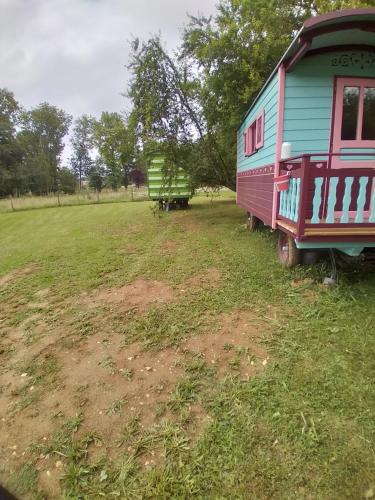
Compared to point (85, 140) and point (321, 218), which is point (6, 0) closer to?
point (321, 218)

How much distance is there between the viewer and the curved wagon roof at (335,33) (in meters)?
3.33

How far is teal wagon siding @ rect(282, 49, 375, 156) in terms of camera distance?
440 cm

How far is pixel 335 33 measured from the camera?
12.4 ft

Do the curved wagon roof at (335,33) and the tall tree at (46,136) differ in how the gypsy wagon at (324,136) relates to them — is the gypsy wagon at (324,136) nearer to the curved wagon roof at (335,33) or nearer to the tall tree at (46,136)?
the curved wagon roof at (335,33)

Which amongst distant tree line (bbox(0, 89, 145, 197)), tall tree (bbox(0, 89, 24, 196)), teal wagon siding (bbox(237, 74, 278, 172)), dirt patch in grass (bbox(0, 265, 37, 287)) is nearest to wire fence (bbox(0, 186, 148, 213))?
distant tree line (bbox(0, 89, 145, 197))

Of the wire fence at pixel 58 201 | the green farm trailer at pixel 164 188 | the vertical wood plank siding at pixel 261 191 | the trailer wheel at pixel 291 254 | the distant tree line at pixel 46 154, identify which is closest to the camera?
the trailer wheel at pixel 291 254

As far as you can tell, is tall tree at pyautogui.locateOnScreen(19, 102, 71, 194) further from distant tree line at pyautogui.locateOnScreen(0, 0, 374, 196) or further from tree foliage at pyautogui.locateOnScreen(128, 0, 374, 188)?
tree foliage at pyautogui.locateOnScreen(128, 0, 374, 188)

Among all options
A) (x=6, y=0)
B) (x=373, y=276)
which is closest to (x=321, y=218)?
(x=373, y=276)

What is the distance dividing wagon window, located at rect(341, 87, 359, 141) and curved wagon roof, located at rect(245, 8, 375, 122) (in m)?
0.59

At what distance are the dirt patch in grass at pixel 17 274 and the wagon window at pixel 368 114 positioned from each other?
20.7 ft

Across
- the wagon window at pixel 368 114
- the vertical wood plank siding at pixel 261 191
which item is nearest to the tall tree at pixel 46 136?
the vertical wood plank siding at pixel 261 191

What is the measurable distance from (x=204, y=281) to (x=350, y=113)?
3.52 metres

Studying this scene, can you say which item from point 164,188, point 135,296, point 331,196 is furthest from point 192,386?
point 164,188

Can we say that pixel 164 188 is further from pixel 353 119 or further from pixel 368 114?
pixel 368 114
